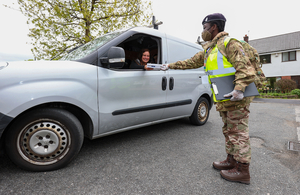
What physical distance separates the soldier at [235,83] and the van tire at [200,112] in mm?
1858

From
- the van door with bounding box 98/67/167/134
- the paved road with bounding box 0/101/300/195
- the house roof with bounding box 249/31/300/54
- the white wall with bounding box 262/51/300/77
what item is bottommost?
the paved road with bounding box 0/101/300/195

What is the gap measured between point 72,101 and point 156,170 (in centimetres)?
128

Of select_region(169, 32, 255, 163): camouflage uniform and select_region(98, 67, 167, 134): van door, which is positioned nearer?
select_region(169, 32, 255, 163): camouflage uniform

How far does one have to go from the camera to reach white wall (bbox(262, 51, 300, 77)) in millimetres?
19641

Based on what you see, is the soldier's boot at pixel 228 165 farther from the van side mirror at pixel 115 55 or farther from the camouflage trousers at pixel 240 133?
the van side mirror at pixel 115 55

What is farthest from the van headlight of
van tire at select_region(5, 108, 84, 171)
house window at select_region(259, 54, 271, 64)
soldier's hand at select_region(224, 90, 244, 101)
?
house window at select_region(259, 54, 271, 64)

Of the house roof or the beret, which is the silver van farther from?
the house roof

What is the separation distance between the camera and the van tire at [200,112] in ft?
13.2

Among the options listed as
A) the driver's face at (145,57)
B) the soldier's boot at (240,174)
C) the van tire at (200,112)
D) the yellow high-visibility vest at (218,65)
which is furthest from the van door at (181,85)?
the soldier's boot at (240,174)

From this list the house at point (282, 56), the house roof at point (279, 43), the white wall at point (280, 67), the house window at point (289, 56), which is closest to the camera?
the white wall at point (280, 67)

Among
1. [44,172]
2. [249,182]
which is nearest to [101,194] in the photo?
[44,172]

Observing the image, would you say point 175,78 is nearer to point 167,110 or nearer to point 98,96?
point 167,110

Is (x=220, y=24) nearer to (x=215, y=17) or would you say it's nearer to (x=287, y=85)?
(x=215, y=17)

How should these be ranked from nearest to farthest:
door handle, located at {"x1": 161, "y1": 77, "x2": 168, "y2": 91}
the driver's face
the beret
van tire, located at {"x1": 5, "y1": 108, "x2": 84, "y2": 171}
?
van tire, located at {"x1": 5, "y1": 108, "x2": 84, "y2": 171} < the beret < door handle, located at {"x1": 161, "y1": 77, "x2": 168, "y2": 91} < the driver's face
